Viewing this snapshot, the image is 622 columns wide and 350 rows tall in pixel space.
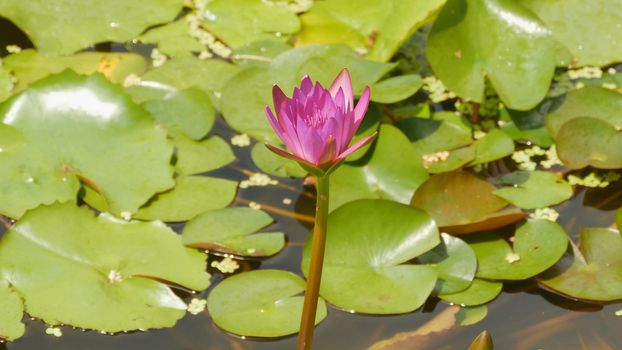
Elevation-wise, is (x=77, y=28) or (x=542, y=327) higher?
(x=77, y=28)

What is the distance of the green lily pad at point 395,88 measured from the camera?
9.77 feet

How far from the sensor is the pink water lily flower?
5.78ft

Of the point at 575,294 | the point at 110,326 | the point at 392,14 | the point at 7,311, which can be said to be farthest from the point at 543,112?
the point at 7,311

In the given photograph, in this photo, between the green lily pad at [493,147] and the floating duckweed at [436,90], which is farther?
the floating duckweed at [436,90]

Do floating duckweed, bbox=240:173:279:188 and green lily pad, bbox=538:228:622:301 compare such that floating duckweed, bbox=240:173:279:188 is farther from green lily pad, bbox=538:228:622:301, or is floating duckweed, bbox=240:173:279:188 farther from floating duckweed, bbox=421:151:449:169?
green lily pad, bbox=538:228:622:301

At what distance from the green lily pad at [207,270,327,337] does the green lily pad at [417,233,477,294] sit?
351 millimetres

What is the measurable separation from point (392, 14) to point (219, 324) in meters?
1.40

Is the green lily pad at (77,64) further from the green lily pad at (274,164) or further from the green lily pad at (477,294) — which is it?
the green lily pad at (477,294)

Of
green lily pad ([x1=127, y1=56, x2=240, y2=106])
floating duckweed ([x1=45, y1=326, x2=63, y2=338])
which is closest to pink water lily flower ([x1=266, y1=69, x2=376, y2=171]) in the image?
floating duckweed ([x1=45, y1=326, x2=63, y2=338])

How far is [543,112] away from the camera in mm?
3250

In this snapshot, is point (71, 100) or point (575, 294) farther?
point (71, 100)

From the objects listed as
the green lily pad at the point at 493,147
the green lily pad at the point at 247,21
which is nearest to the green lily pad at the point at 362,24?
the green lily pad at the point at 247,21

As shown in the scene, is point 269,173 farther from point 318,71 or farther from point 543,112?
point 543,112

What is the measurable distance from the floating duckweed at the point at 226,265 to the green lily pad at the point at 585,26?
1.60 metres
